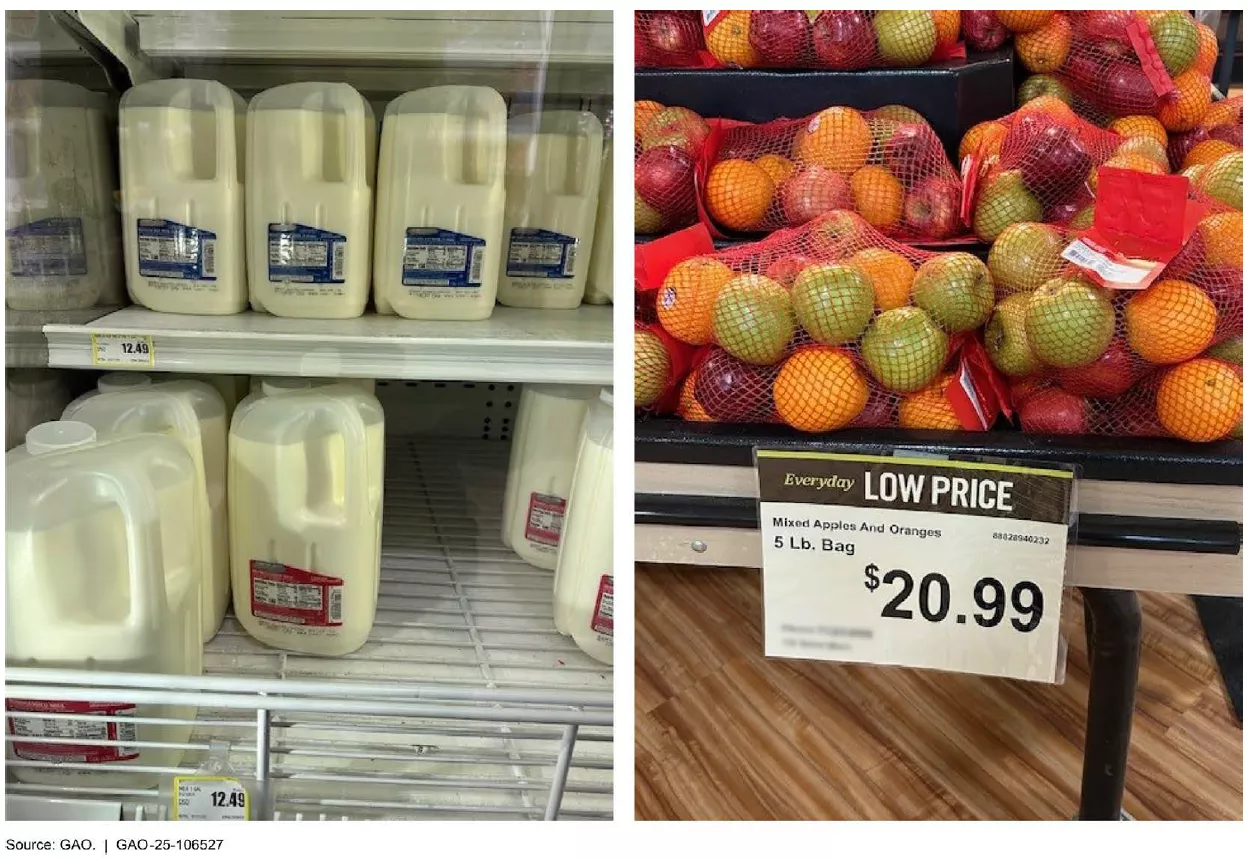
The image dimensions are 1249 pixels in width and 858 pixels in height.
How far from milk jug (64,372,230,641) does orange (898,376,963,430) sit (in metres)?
0.83

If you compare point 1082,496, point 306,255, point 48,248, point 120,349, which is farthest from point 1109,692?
point 48,248

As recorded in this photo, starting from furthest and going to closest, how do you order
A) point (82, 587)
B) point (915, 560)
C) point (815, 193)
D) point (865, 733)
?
point (865, 733) < point (815, 193) < point (82, 587) < point (915, 560)

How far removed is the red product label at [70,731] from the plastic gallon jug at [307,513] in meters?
0.25

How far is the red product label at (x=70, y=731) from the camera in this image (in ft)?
3.05

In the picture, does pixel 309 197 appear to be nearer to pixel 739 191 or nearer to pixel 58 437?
pixel 58 437

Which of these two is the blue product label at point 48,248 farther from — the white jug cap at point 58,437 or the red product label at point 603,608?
the red product label at point 603,608

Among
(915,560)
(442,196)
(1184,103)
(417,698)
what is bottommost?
(417,698)

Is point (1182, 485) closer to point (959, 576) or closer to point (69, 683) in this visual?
point (959, 576)

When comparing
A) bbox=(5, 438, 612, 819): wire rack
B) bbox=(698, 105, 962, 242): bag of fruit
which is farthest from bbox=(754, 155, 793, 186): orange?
bbox=(5, 438, 612, 819): wire rack

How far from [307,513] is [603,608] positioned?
0.40 m

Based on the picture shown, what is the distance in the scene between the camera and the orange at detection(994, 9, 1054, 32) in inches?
44.7

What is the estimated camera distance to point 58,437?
947 millimetres

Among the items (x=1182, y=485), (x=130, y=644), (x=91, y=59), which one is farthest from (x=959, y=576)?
(x=91, y=59)
